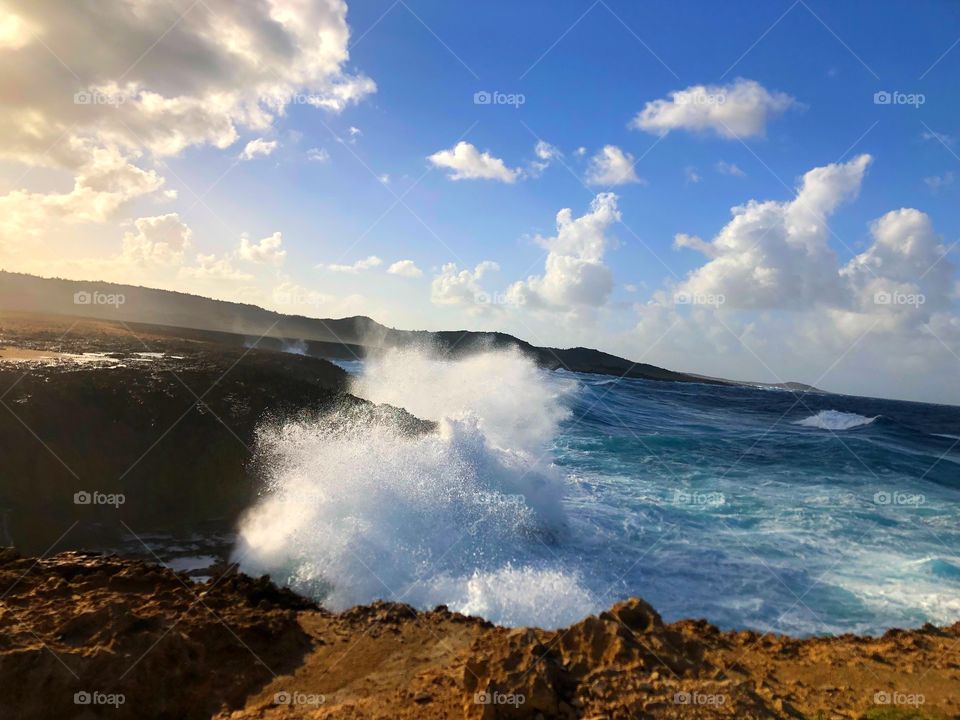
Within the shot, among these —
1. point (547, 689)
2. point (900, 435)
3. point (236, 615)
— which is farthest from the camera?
point (900, 435)

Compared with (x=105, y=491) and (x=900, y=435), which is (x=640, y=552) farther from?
(x=900, y=435)

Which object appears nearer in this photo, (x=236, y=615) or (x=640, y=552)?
(x=236, y=615)

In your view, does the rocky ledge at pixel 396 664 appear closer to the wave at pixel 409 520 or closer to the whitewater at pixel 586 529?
the wave at pixel 409 520

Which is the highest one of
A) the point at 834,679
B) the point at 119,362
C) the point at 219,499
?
the point at 119,362

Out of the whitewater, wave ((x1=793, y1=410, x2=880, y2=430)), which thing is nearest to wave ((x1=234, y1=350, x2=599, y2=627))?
the whitewater

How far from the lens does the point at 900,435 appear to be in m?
35.2

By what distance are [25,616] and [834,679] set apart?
823 cm

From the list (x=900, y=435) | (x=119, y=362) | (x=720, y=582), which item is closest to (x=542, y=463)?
(x=720, y=582)

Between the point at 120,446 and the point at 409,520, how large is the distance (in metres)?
7.00

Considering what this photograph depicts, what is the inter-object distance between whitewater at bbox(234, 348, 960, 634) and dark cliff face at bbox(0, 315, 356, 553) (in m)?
0.93

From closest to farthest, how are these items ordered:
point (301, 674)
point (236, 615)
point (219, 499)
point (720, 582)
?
point (301, 674) → point (236, 615) → point (720, 582) → point (219, 499)

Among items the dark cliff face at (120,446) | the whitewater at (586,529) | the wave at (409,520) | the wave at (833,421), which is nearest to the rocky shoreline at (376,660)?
the dark cliff face at (120,446)

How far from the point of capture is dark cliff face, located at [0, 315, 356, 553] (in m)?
9.80

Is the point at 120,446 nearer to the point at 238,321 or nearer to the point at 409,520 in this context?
the point at 409,520
